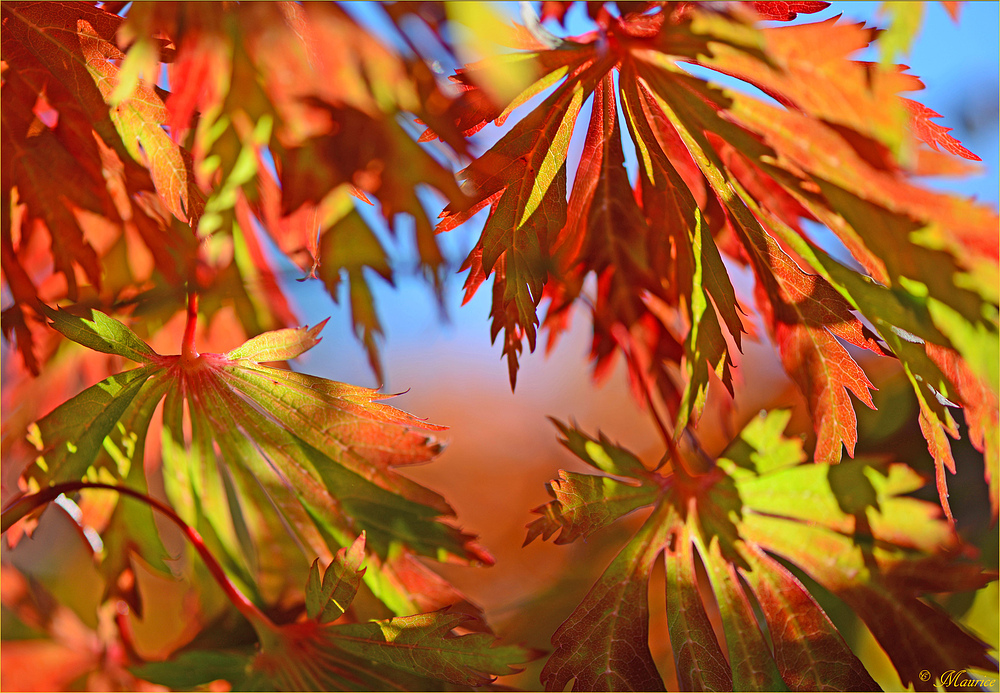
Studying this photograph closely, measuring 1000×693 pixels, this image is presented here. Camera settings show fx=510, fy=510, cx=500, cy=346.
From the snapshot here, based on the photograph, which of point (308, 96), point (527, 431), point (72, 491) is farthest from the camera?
point (527, 431)

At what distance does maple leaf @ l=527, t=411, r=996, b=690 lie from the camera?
415 millimetres

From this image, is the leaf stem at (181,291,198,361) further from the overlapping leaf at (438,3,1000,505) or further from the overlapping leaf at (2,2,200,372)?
the overlapping leaf at (438,3,1000,505)

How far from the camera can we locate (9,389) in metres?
0.58

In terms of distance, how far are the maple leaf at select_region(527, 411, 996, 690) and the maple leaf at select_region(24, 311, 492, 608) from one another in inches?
4.6

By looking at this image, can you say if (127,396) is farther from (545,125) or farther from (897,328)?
(897,328)

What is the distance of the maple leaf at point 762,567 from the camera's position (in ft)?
1.36

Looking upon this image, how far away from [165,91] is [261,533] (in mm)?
434

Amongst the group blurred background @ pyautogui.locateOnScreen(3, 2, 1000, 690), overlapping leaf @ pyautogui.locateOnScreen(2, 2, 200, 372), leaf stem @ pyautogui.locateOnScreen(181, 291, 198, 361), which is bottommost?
blurred background @ pyautogui.locateOnScreen(3, 2, 1000, 690)

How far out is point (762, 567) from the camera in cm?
45

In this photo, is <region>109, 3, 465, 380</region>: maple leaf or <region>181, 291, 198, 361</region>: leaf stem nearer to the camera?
<region>109, 3, 465, 380</region>: maple leaf

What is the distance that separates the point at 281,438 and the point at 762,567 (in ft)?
1.45

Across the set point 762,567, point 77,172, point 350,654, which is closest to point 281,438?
point 350,654

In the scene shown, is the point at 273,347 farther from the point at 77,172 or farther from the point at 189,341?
the point at 77,172

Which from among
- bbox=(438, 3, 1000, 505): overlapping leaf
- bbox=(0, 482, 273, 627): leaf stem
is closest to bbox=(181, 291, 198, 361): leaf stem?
bbox=(0, 482, 273, 627): leaf stem
